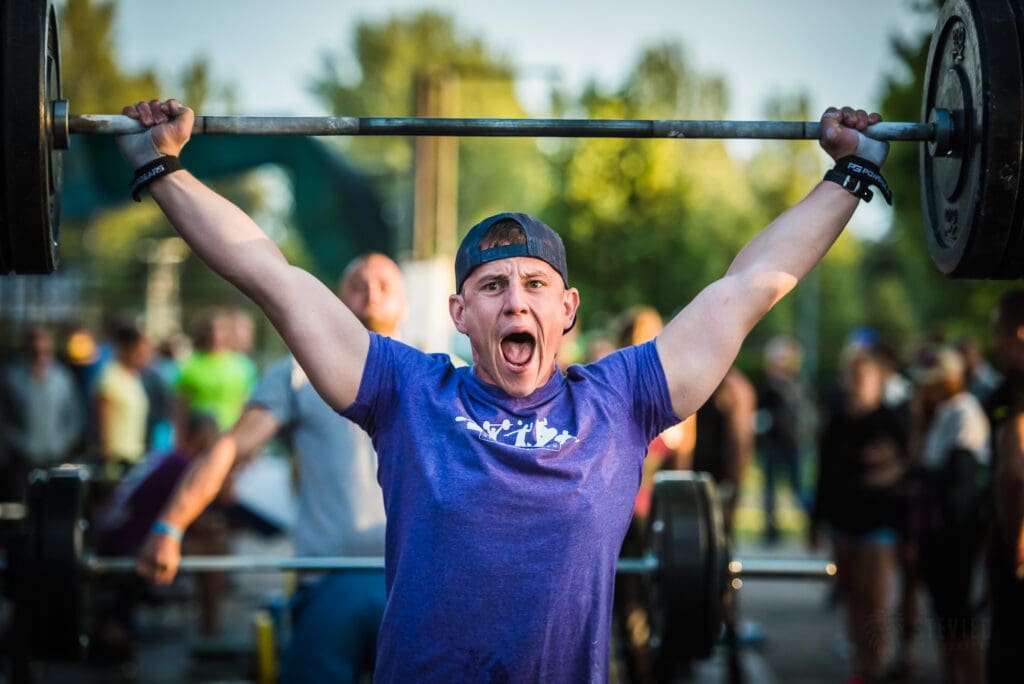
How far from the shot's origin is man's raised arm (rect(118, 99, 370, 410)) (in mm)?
2809

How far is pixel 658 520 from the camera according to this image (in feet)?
15.4

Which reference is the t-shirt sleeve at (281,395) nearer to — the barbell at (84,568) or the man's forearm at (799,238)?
the barbell at (84,568)

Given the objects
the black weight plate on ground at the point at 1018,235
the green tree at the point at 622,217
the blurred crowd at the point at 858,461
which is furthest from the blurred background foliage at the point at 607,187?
the black weight plate on ground at the point at 1018,235

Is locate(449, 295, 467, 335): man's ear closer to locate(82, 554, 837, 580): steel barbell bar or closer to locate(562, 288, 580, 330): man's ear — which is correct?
locate(562, 288, 580, 330): man's ear

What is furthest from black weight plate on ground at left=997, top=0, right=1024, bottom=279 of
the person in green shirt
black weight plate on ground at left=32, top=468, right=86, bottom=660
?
the person in green shirt

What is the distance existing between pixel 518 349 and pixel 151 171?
3.33ft

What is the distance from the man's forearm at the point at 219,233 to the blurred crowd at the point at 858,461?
117 inches

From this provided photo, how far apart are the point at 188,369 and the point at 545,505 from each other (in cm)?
777

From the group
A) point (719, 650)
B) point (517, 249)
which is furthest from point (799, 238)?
point (719, 650)

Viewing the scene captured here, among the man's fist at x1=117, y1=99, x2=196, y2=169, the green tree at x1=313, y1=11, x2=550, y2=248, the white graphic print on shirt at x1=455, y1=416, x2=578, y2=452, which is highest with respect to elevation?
the green tree at x1=313, y1=11, x2=550, y2=248

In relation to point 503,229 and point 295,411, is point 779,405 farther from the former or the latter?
point 503,229

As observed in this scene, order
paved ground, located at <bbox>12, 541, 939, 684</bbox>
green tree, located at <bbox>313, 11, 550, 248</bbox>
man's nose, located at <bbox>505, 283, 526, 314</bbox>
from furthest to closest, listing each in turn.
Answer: green tree, located at <bbox>313, 11, 550, 248</bbox> → paved ground, located at <bbox>12, 541, 939, 684</bbox> → man's nose, located at <bbox>505, 283, 526, 314</bbox>

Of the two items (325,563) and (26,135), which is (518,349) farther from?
(325,563)

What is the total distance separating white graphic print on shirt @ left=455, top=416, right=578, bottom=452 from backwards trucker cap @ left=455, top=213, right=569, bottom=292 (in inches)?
14.3
